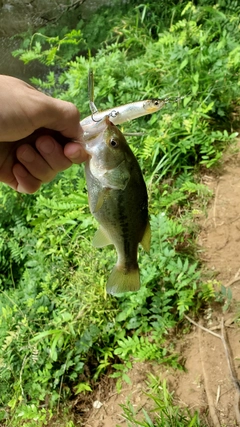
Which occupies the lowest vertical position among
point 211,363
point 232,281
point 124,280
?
point 211,363

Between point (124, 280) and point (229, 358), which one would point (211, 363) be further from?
point (124, 280)

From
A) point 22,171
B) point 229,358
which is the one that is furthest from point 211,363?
point 22,171

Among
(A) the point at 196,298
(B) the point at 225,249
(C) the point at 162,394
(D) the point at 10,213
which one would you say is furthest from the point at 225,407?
(D) the point at 10,213

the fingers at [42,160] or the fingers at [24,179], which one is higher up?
the fingers at [42,160]

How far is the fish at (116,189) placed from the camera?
168cm

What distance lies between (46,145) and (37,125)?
129 millimetres

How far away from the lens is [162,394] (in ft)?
9.21

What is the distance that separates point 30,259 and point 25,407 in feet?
4.80

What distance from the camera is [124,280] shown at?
2146 millimetres

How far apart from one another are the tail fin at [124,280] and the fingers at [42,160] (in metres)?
0.61

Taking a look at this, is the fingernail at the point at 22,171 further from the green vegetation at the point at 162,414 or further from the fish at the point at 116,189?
the green vegetation at the point at 162,414

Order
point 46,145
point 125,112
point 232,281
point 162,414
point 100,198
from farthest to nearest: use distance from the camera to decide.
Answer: point 232,281
point 162,414
point 125,112
point 46,145
point 100,198

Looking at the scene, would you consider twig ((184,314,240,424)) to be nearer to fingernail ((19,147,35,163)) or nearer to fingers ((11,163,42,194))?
fingers ((11,163,42,194))

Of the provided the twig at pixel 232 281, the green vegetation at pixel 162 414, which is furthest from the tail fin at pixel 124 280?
the twig at pixel 232 281
